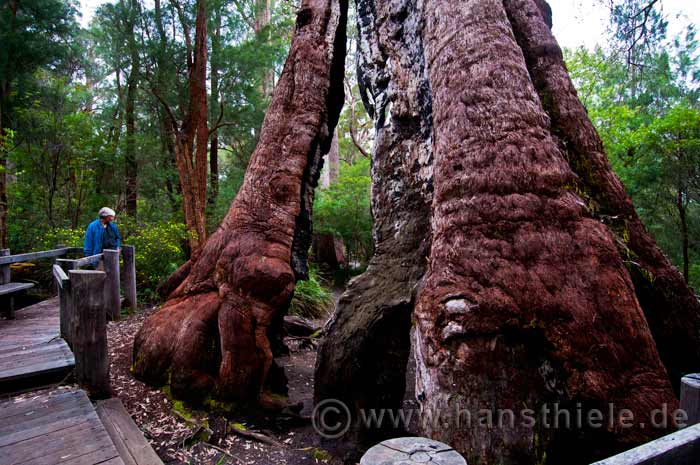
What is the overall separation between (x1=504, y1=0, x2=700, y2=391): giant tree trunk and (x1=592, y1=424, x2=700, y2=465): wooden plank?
1.61 metres

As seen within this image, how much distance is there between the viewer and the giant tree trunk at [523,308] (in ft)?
7.08

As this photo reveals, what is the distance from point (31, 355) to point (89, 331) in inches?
34.8

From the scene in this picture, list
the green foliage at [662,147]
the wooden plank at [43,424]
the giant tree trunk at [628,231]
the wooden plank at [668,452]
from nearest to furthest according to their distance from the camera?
the wooden plank at [668,452]
the wooden plank at [43,424]
the giant tree trunk at [628,231]
the green foliage at [662,147]

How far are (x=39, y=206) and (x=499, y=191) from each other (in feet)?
41.2

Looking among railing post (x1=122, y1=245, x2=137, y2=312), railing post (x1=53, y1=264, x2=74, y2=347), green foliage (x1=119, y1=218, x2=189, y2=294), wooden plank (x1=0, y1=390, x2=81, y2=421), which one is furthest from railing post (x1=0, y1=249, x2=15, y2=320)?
A: wooden plank (x1=0, y1=390, x2=81, y2=421)

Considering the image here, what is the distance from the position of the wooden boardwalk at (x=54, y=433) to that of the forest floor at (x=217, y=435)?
744 millimetres

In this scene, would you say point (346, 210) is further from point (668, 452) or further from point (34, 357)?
point (668, 452)

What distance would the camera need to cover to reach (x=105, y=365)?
3.81 metres

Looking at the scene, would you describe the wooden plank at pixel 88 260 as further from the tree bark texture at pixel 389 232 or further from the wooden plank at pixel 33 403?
the tree bark texture at pixel 389 232

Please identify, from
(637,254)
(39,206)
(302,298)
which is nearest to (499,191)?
(637,254)

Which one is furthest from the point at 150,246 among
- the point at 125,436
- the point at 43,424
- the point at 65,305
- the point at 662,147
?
the point at 662,147

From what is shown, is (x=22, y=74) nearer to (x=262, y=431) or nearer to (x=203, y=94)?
(x=203, y=94)

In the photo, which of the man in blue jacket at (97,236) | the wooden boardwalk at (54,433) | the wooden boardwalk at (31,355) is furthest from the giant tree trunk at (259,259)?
the man in blue jacket at (97,236)

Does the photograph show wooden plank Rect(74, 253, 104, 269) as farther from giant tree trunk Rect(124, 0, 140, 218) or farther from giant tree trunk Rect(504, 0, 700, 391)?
giant tree trunk Rect(124, 0, 140, 218)
